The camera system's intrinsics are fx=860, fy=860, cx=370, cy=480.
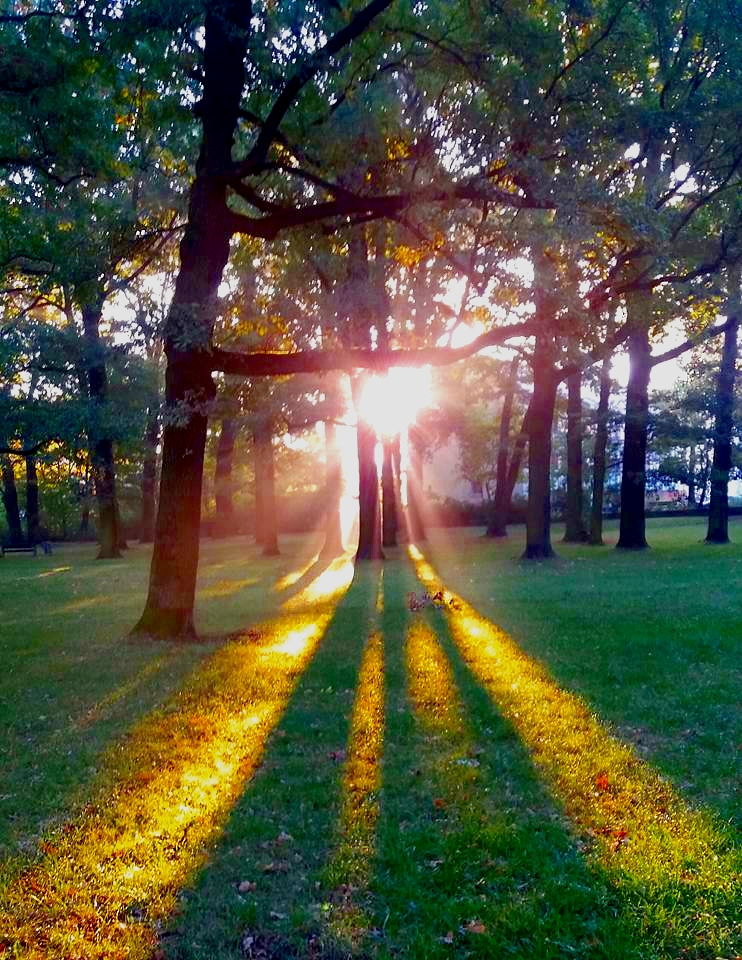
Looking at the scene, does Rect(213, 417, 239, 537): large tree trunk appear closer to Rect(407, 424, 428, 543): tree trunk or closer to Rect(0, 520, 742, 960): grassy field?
Rect(407, 424, 428, 543): tree trunk

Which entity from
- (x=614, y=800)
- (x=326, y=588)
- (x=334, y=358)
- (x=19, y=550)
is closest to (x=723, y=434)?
(x=326, y=588)

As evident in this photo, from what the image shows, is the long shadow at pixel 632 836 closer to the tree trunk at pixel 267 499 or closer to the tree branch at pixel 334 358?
the tree branch at pixel 334 358

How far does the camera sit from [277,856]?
14.7 ft

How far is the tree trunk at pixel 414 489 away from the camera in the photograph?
34.7 metres

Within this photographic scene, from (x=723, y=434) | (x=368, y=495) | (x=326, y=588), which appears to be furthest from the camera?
(x=723, y=434)

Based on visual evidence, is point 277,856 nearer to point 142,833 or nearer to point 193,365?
point 142,833

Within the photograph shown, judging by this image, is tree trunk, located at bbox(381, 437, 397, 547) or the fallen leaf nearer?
the fallen leaf

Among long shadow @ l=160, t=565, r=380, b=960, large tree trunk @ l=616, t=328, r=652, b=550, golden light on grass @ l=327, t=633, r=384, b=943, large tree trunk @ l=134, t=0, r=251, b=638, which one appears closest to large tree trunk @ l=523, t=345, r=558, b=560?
large tree trunk @ l=616, t=328, r=652, b=550

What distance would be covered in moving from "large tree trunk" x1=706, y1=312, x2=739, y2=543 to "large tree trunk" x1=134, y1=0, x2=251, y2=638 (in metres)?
17.8

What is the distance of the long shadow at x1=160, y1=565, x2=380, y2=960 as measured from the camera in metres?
3.61

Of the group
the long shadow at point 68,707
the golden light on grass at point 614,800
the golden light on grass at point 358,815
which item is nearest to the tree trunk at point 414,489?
the long shadow at point 68,707

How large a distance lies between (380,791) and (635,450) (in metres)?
21.4

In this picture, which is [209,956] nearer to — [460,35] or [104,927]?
[104,927]

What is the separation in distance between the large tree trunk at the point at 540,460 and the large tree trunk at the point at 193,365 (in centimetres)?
1306
